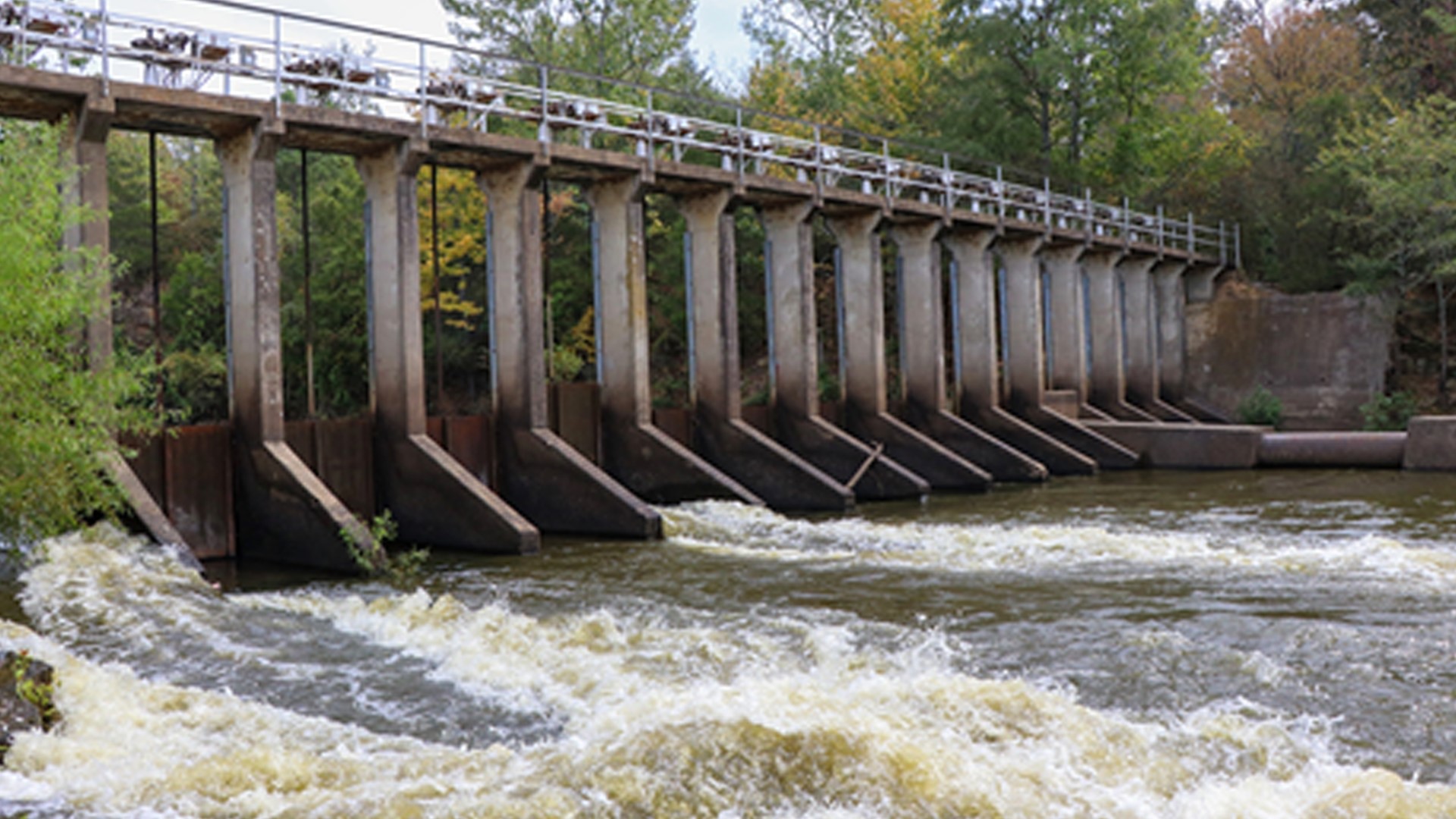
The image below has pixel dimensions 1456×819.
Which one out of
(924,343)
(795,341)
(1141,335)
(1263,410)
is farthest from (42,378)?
(1141,335)

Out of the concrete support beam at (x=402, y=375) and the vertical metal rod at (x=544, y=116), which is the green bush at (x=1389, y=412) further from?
the concrete support beam at (x=402, y=375)

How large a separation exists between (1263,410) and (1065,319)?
568 centimetres

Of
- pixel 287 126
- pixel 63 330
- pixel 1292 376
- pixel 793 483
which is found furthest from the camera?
pixel 1292 376

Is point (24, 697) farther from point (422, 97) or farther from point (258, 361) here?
point (422, 97)

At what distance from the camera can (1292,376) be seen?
31875mm

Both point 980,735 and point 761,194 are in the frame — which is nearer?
point 980,735

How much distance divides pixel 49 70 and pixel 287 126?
2455mm

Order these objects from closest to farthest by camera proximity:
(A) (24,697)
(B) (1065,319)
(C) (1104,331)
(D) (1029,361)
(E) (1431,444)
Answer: (A) (24,697), (E) (1431,444), (D) (1029,361), (B) (1065,319), (C) (1104,331)

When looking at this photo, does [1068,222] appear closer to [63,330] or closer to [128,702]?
[63,330]

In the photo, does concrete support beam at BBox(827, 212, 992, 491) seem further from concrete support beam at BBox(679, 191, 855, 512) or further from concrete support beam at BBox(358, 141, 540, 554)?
concrete support beam at BBox(358, 141, 540, 554)

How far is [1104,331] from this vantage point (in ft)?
104

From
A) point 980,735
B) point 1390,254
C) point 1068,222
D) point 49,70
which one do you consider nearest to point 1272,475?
point 1390,254

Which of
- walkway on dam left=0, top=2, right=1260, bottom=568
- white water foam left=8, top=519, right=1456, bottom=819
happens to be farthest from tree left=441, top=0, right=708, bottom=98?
A: white water foam left=8, top=519, right=1456, bottom=819

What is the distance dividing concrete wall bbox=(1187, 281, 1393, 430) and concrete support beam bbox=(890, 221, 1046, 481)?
37.1 ft
